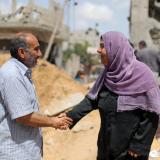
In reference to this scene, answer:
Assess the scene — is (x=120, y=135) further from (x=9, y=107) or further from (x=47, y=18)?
(x=47, y=18)

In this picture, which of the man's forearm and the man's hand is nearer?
the man's forearm

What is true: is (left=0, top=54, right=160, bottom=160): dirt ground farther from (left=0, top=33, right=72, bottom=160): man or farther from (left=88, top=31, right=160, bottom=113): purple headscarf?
(left=0, top=33, right=72, bottom=160): man

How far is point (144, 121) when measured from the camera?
4.60 m

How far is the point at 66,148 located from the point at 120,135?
4.63 meters

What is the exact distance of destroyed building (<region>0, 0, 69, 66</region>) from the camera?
70.1 feet

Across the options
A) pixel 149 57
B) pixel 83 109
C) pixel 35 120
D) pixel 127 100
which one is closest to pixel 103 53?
pixel 127 100

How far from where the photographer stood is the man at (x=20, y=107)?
156 inches

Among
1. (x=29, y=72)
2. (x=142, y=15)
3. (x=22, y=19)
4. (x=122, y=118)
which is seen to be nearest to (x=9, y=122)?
(x=29, y=72)

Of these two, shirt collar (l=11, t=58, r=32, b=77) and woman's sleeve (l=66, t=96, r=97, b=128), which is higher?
shirt collar (l=11, t=58, r=32, b=77)

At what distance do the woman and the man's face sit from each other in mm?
715

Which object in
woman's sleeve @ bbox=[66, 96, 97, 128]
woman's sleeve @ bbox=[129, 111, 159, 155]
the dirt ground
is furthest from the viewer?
the dirt ground

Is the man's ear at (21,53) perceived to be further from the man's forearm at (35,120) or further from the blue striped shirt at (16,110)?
the man's forearm at (35,120)

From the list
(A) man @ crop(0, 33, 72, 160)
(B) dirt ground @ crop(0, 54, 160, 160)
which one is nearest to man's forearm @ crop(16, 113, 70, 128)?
(A) man @ crop(0, 33, 72, 160)

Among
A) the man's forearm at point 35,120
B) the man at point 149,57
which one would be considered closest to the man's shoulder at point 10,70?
the man's forearm at point 35,120
